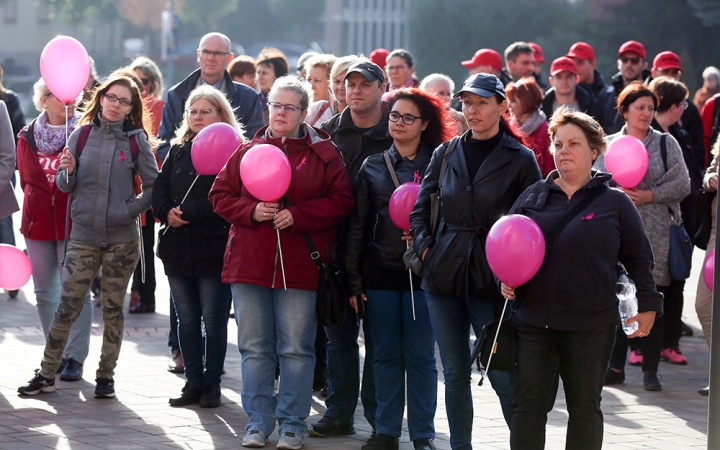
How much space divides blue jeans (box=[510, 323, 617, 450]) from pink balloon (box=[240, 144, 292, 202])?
1.68m

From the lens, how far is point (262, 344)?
6.44 meters

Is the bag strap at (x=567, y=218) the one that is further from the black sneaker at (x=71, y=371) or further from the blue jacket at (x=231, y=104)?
the blue jacket at (x=231, y=104)

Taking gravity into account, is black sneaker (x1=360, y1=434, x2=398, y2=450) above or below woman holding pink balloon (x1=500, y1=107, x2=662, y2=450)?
below

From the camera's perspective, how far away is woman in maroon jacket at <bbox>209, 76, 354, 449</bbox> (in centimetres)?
627

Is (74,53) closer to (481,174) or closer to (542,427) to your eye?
(481,174)

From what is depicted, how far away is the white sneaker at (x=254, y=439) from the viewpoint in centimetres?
627

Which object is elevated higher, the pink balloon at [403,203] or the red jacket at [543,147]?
the red jacket at [543,147]

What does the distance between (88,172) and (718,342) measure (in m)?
4.36

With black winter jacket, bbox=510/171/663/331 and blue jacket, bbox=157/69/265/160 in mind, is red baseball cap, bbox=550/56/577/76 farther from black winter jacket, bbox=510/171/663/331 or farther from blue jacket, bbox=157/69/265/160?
black winter jacket, bbox=510/171/663/331

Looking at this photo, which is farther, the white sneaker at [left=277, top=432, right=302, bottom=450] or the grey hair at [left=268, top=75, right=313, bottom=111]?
the grey hair at [left=268, top=75, right=313, bottom=111]

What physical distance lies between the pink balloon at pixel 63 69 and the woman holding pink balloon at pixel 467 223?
2.87m

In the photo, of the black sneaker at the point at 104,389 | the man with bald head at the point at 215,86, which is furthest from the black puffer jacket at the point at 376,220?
the man with bald head at the point at 215,86

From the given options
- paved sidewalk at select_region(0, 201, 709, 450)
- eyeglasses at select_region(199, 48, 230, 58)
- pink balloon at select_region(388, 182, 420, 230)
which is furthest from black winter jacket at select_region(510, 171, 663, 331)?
eyeglasses at select_region(199, 48, 230, 58)

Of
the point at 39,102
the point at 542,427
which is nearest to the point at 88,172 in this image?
the point at 39,102
